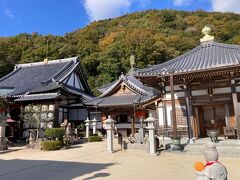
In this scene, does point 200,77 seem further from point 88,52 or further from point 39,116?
point 88,52

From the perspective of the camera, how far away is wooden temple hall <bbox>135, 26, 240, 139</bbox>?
1288 cm

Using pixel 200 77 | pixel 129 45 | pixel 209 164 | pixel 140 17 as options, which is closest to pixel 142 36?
pixel 129 45

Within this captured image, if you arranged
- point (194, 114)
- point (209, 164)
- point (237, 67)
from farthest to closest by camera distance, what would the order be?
point (194, 114) → point (237, 67) → point (209, 164)

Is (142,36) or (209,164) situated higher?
(142,36)

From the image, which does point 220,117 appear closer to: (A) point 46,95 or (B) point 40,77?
(A) point 46,95

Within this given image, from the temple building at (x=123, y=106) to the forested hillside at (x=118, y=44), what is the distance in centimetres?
2424

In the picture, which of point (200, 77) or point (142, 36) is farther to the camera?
point (142, 36)

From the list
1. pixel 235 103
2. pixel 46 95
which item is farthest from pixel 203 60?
pixel 46 95

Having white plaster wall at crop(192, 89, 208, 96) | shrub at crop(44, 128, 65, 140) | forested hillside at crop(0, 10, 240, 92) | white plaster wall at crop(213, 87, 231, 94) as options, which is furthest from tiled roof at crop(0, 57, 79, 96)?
forested hillside at crop(0, 10, 240, 92)

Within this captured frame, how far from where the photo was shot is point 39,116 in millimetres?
19844

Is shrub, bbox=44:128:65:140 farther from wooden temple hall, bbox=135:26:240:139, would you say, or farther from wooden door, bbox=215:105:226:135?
wooden door, bbox=215:105:226:135

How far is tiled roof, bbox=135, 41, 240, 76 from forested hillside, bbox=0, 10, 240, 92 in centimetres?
3209

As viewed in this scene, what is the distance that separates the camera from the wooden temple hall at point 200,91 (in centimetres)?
1288

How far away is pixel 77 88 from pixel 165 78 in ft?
53.2
